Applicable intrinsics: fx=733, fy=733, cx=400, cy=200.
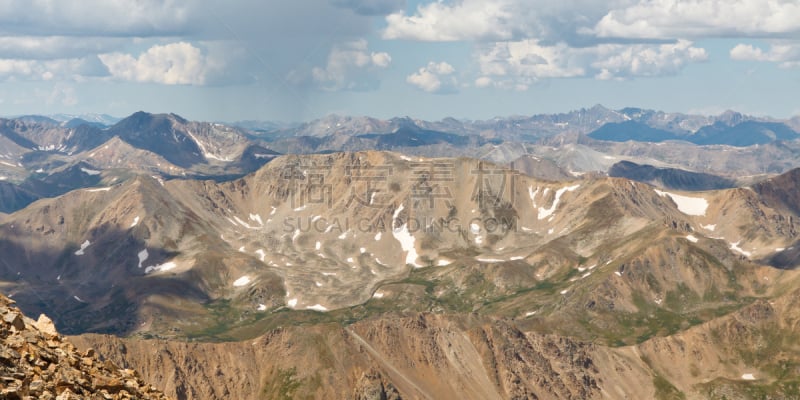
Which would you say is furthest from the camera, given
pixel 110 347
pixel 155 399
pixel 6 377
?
pixel 110 347

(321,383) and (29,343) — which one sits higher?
(29,343)

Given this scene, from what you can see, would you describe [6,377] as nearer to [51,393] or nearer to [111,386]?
[51,393]

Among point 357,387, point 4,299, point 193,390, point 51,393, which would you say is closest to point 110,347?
point 193,390

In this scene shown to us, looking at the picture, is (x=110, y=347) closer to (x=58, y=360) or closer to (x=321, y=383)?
(x=321, y=383)

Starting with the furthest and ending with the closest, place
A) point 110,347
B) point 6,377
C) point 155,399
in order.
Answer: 1. point 110,347
2. point 155,399
3. point 6,377

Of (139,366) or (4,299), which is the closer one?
(4,299)

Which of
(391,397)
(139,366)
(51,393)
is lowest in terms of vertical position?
(391,397)

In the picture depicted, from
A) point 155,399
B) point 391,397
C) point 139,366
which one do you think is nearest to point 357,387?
point 391,397
